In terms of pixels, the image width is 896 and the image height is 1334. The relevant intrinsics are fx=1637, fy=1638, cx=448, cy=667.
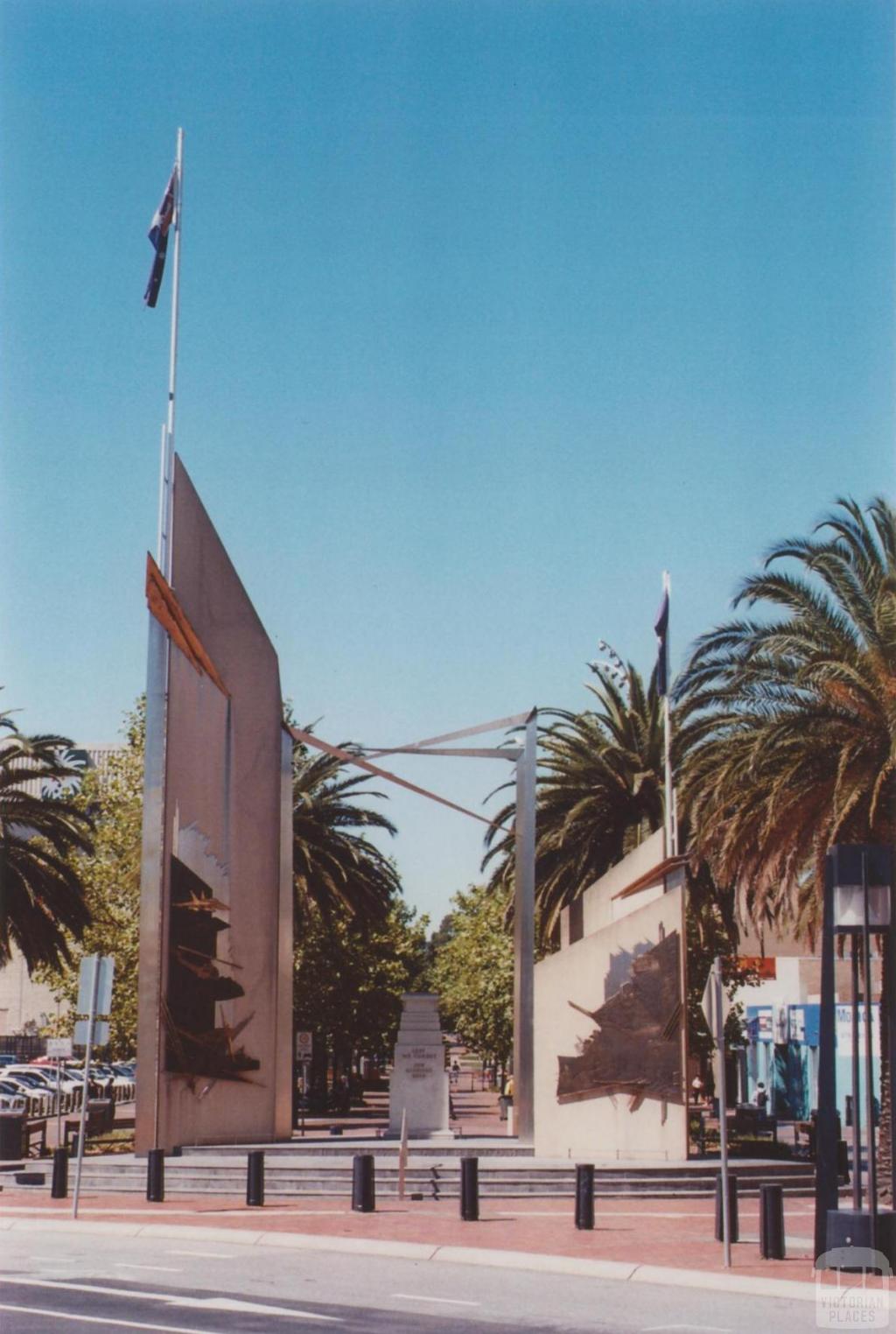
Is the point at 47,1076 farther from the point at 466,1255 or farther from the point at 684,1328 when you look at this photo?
the point at 684,1328

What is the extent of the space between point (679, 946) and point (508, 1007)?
23450mm

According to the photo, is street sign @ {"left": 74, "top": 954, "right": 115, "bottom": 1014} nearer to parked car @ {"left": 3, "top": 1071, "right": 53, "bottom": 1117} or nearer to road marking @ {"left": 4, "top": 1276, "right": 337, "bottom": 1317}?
road marking @ {"left": 4, "top": 1276, "right": 337, "bottom": 1317}

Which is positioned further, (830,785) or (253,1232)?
(830,785)

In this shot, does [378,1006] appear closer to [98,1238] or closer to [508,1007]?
[508,1007]

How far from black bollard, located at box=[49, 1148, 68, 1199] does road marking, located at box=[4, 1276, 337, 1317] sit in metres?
7.42

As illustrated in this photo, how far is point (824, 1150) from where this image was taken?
1457 cm

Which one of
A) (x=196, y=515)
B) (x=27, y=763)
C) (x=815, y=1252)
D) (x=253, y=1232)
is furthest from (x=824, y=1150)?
(x=27, y=763)

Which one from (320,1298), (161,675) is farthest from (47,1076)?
(320,1298)

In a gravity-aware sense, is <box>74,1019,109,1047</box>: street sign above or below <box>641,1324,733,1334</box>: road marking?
above

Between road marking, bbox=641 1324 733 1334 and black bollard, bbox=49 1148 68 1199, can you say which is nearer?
road marking, bbox=641 1324 733 1334

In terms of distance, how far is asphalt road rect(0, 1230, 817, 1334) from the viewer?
1168 centimetres

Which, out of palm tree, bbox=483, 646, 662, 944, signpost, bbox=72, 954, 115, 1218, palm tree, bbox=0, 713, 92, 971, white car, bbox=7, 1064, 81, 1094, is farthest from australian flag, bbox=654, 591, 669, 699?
white car, bbox=7, 1064, 81, 1094

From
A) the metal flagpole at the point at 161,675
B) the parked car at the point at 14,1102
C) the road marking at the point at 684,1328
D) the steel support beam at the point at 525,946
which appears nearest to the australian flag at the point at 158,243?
the metal flagpole at the point at 161,675

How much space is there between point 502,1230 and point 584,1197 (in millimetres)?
1005
